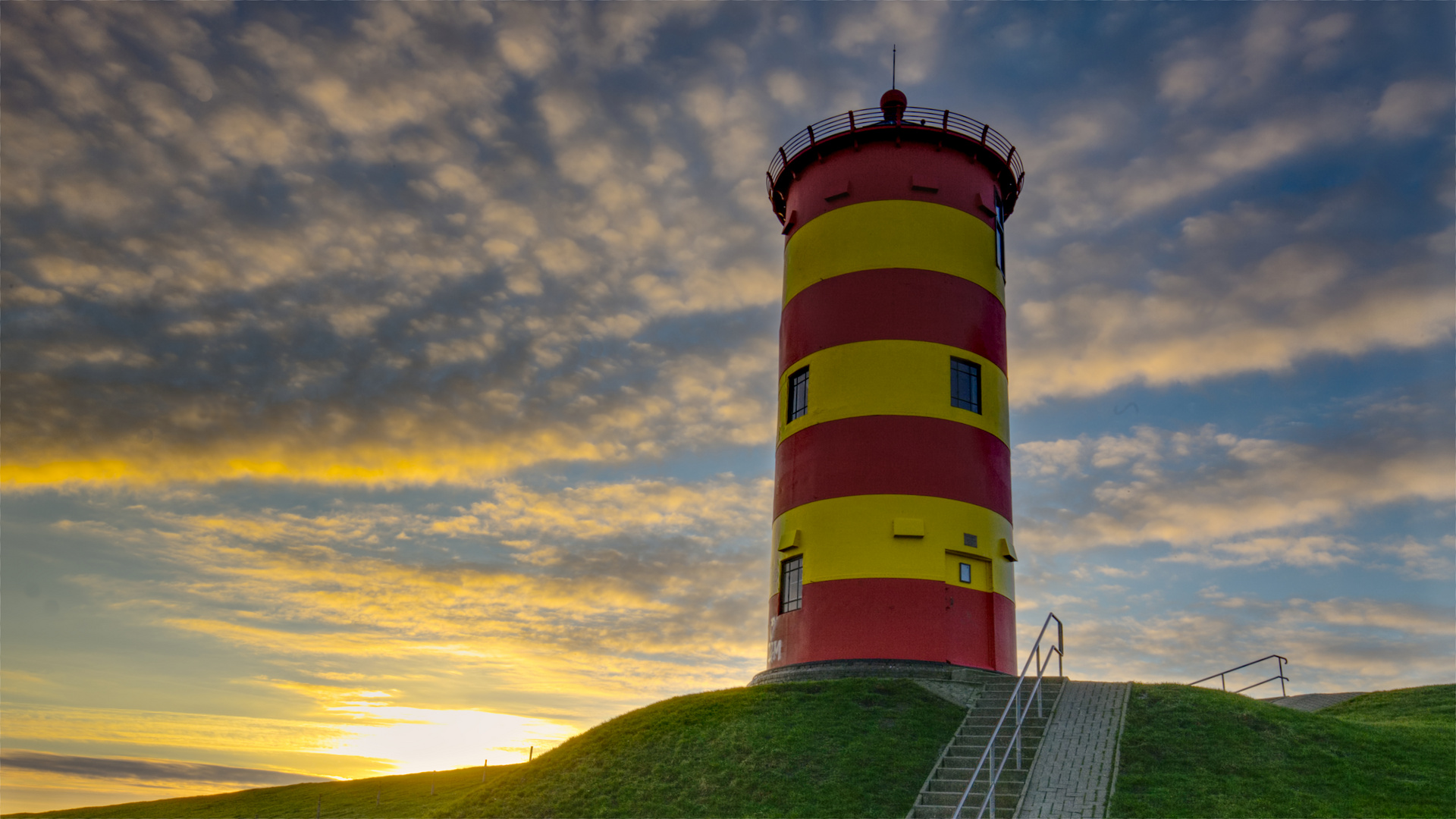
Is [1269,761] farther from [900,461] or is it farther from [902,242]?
[902,242]

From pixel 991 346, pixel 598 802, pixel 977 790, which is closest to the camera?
pixel 977 790

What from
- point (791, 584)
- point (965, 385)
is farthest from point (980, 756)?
point (965, 385)

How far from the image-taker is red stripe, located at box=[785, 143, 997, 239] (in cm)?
2295

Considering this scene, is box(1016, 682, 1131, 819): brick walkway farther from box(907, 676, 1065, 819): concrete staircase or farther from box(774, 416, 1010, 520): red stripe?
box(774, 416, 1010, 520): red stripe

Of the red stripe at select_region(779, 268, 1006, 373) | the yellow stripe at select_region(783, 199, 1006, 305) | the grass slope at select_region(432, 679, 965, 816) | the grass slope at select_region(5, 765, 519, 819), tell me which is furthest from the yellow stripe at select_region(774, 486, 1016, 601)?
the grass slope at select_region(5, 765, 519, 819)

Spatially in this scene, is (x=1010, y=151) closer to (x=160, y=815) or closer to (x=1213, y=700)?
(x=1213, y=700)

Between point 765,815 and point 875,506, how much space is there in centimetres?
792

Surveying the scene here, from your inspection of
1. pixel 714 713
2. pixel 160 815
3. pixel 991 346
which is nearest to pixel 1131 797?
pixel 714 713

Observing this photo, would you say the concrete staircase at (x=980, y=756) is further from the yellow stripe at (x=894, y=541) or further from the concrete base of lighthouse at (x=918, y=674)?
the yellow stripe at (x=894, y=541)

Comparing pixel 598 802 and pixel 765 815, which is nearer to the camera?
pixel 765 815

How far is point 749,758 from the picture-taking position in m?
15.8

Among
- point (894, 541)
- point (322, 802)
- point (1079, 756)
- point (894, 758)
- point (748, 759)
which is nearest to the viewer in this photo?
point (1079, 756)

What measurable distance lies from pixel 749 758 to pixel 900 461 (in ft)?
24.3

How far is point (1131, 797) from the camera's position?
1337cm
